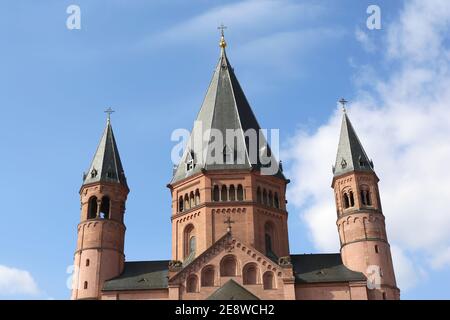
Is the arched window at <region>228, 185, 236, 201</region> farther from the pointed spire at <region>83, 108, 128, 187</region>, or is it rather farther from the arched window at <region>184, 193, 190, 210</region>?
the pointed spire at <region>83, 108, 128, 187</region>

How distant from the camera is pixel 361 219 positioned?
51875mm

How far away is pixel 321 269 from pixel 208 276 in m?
9.93

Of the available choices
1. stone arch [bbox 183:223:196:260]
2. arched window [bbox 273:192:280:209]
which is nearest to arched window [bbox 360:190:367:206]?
arched window [bbox 273:192:280:209]

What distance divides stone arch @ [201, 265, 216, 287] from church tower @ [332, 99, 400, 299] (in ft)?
39.3

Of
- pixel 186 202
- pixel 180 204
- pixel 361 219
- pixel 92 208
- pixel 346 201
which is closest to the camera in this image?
pixel 361 219

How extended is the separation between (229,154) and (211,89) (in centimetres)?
983

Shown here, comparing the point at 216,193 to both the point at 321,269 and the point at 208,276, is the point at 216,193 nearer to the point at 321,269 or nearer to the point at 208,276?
the point at 208,276

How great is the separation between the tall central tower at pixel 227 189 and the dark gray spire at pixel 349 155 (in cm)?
572

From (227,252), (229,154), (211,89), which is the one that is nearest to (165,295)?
(227,252)

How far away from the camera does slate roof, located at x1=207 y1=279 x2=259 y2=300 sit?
4462cm

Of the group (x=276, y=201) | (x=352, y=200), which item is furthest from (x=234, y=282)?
(x=352, y=200)

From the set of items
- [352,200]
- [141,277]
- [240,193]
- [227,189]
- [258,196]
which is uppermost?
[227,189]
